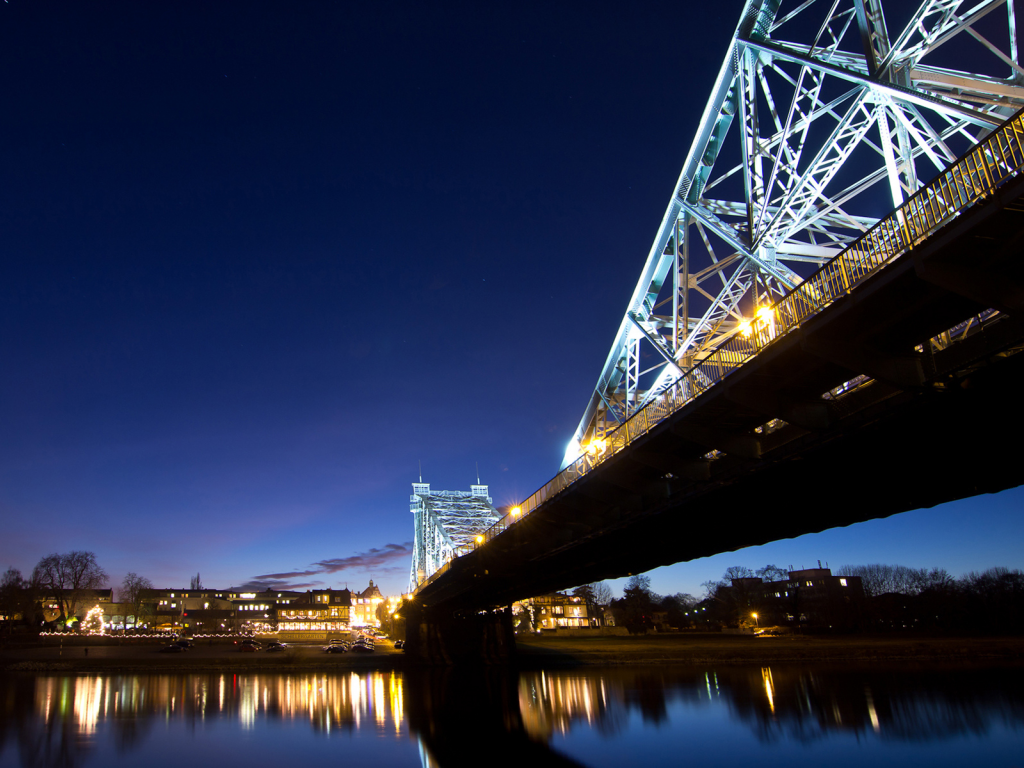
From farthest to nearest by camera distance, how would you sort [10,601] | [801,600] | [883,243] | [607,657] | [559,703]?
1. [801,600]
2. [10,601]
3. [607,657]
4. [559,703]
5. [883,243]

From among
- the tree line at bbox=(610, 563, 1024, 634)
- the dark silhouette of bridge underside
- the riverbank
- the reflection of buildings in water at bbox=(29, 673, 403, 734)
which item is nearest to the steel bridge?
the dark silhouette of bridge underside

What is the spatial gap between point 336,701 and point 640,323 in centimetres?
3102

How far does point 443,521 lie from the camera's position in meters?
143

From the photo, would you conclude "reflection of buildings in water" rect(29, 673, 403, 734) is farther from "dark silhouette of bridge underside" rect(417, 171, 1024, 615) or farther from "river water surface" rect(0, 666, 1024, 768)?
"dark silhouette of bridge underside" rect(417, 171, 1024, 615)

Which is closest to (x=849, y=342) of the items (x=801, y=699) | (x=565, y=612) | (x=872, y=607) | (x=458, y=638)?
(x=801, y=699)

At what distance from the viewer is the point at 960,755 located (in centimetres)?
2700

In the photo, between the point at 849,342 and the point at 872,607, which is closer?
the point at 849,342

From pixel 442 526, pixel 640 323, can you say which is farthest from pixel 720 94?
pixel 442 526

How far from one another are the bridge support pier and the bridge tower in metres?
47.1

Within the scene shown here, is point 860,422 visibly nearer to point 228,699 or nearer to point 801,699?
point 801,699

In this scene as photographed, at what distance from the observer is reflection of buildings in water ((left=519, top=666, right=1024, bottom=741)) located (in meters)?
32.2

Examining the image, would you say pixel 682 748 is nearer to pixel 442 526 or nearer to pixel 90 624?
pixel 442 526

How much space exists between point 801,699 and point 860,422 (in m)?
31.6

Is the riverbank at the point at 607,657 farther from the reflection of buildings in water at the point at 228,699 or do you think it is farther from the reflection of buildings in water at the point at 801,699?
the reflection of buildings in water at the point at 801,699
